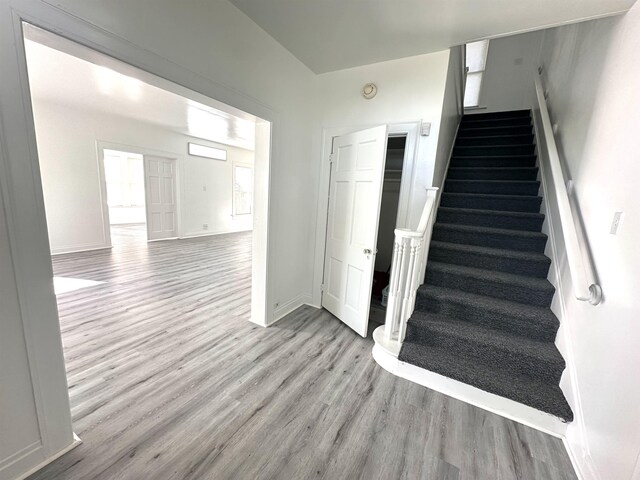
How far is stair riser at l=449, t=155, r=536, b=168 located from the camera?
3.25 metres

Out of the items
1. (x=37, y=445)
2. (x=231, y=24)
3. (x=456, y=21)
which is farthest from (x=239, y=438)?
(x=456, y=21)

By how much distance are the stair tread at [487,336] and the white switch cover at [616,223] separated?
3.09 feet

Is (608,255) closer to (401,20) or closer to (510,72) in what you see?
(401,20)

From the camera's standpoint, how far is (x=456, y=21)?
6.15 ft

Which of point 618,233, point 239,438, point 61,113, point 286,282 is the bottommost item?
point 239,438

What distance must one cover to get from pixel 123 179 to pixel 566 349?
1263cm

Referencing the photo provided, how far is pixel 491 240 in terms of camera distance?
105 inches

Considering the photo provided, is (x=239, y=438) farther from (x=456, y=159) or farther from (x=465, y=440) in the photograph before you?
(x=456, y=159)

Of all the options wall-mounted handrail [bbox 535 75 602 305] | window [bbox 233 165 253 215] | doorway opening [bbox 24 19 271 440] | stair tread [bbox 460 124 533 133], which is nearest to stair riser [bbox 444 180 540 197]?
wall-mounted handrail [bbox 535 75 602 305]

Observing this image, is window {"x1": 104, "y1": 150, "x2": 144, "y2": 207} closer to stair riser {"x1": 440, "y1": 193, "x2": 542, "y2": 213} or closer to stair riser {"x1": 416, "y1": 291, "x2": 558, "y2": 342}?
stair riser {"x1": 440, "y1": 193, "x2": 542, "y2": 213}

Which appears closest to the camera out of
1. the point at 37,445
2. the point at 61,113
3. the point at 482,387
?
the point at 37,445

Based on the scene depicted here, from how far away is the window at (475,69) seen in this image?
5207 mm

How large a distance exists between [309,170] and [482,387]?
250 centimetres

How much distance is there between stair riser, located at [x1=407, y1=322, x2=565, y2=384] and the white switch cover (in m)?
0.95
